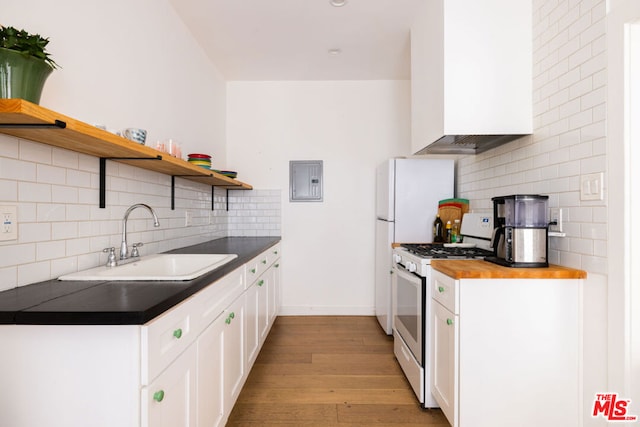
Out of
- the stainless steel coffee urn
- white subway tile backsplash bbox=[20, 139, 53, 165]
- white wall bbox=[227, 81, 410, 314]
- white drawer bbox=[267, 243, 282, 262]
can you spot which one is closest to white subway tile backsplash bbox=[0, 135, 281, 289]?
white subway tile backsplash bbox=[20, 139, 53, 165]

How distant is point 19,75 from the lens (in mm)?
940

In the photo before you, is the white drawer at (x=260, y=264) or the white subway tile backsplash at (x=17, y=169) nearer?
the white subway tile backsplash at (x=17, y=169)

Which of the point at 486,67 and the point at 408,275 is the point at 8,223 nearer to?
the point at 408,275

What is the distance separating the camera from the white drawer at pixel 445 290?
5.37ft

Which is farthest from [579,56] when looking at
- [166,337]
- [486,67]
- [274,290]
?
[274,290]

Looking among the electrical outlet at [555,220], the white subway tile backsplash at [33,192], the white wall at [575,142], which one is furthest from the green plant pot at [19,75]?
the electrical outlet at [555,220]

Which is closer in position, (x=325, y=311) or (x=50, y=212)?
(x=50, y=212)

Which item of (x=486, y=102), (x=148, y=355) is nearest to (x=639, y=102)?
(x=486, y=102)

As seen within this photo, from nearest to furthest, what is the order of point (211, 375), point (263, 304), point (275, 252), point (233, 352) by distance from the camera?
point (211, 375), point (233, 352), point (263, 304), point (275, 252)

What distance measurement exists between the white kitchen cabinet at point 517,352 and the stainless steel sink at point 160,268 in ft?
4.04

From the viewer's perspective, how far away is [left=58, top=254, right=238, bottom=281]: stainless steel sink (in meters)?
1.34

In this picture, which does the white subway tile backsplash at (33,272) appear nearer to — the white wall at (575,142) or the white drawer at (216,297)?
the white drawer at (216,297)

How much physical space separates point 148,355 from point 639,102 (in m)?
2.01

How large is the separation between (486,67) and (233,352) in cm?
Answer: 220
